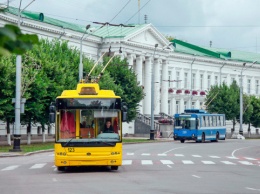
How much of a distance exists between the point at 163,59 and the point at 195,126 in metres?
35.2

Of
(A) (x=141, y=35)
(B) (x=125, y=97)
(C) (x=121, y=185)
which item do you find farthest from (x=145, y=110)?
(C) (x=121, y=185)

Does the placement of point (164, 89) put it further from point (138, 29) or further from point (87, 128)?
point (87, 128)

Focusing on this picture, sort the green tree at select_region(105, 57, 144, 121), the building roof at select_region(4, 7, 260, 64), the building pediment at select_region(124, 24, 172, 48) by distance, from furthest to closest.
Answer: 1. the building pediment at select_region(124, 24, 172, 48)
2. the building roof at select_region(4, 7, 260, 64)
3. the green tree at select_region(105, 57, 144, 121)

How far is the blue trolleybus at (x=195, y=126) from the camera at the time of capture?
65.5 m

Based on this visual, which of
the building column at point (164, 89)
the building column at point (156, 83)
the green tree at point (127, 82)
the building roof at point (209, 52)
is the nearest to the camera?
the green tree at point (127, 82)

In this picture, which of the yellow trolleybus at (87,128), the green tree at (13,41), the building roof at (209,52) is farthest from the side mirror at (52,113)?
the building roof at (209,52)

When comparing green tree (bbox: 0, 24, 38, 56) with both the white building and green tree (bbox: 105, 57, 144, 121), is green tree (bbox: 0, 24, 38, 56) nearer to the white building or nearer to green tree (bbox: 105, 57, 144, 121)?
the white building

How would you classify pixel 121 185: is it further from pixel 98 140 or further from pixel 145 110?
pixel 145 110

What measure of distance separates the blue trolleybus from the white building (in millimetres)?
11946

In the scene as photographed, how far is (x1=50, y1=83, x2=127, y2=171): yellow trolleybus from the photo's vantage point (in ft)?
76.1

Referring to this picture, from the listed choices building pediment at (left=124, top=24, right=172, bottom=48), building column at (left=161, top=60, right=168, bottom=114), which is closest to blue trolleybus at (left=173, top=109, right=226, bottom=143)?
building pediment at (left=124, top=24, right=172, bottom=48)

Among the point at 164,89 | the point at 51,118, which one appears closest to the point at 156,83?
the point at 164,89

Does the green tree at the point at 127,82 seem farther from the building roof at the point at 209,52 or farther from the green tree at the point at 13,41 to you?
the green tree at the point at 13,41

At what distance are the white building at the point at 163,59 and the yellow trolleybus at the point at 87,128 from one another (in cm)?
4738
